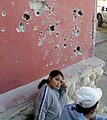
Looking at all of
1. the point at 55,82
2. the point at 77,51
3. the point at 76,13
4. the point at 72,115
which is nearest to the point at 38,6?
the point at 76,13

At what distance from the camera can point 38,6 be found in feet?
9.77

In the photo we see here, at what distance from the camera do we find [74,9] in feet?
11.3

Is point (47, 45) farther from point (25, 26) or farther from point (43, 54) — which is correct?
point (25, 26)

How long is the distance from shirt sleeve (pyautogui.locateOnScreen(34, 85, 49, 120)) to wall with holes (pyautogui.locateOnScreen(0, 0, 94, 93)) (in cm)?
35

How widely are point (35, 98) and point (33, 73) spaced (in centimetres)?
29

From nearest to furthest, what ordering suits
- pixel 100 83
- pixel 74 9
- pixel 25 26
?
1. pixel 25 26
2. pixel 74 9
3. pixel 100 83

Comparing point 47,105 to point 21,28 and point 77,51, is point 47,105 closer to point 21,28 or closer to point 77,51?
point 21,28

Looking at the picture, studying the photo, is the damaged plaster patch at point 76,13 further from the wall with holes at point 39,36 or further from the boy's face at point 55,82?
the boy's face at point 55,82

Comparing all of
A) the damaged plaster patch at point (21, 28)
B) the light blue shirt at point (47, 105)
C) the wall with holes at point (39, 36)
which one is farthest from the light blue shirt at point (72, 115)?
the damaged plaster patch at point (21, 28)

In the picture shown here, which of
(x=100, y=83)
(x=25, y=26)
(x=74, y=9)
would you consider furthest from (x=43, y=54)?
(x=100, y=83)

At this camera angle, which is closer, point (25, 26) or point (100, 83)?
point (25, 26)

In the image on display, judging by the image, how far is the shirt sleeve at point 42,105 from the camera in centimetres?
274

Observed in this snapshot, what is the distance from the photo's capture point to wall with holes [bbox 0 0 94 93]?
2.75 m

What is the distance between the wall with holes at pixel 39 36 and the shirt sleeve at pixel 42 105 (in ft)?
1.14
